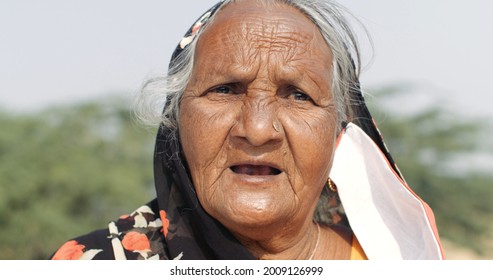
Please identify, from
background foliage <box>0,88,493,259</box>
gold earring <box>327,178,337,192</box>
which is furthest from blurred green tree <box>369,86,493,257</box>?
gold earring <box>327,178,337,192</box>

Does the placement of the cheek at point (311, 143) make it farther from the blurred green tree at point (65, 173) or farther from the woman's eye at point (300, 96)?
the blurred green tree at point (65, 173)

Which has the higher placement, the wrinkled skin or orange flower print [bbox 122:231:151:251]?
the wrinkled skin

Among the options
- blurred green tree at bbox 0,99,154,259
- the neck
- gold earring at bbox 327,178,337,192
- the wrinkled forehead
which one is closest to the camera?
the wrinkled forehead

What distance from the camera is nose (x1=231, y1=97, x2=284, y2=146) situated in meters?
2.18

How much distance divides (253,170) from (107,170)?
921 centimetres

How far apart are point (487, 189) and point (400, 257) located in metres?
9.30

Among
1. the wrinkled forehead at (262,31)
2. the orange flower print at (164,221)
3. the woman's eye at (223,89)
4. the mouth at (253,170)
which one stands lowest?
the orange flower print at (164,221)

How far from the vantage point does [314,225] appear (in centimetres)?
271

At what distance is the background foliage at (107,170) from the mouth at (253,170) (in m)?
7.57

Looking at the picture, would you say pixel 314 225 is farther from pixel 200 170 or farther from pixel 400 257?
pixel 200 170

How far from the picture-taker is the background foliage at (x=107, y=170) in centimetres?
991

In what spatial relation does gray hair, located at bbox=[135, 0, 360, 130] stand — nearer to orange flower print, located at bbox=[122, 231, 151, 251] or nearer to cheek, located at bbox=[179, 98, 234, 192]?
cheek, located at bbox=[179, 98, 234, 192]

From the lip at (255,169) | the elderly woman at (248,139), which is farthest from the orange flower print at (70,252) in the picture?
the lip at (255,169)
